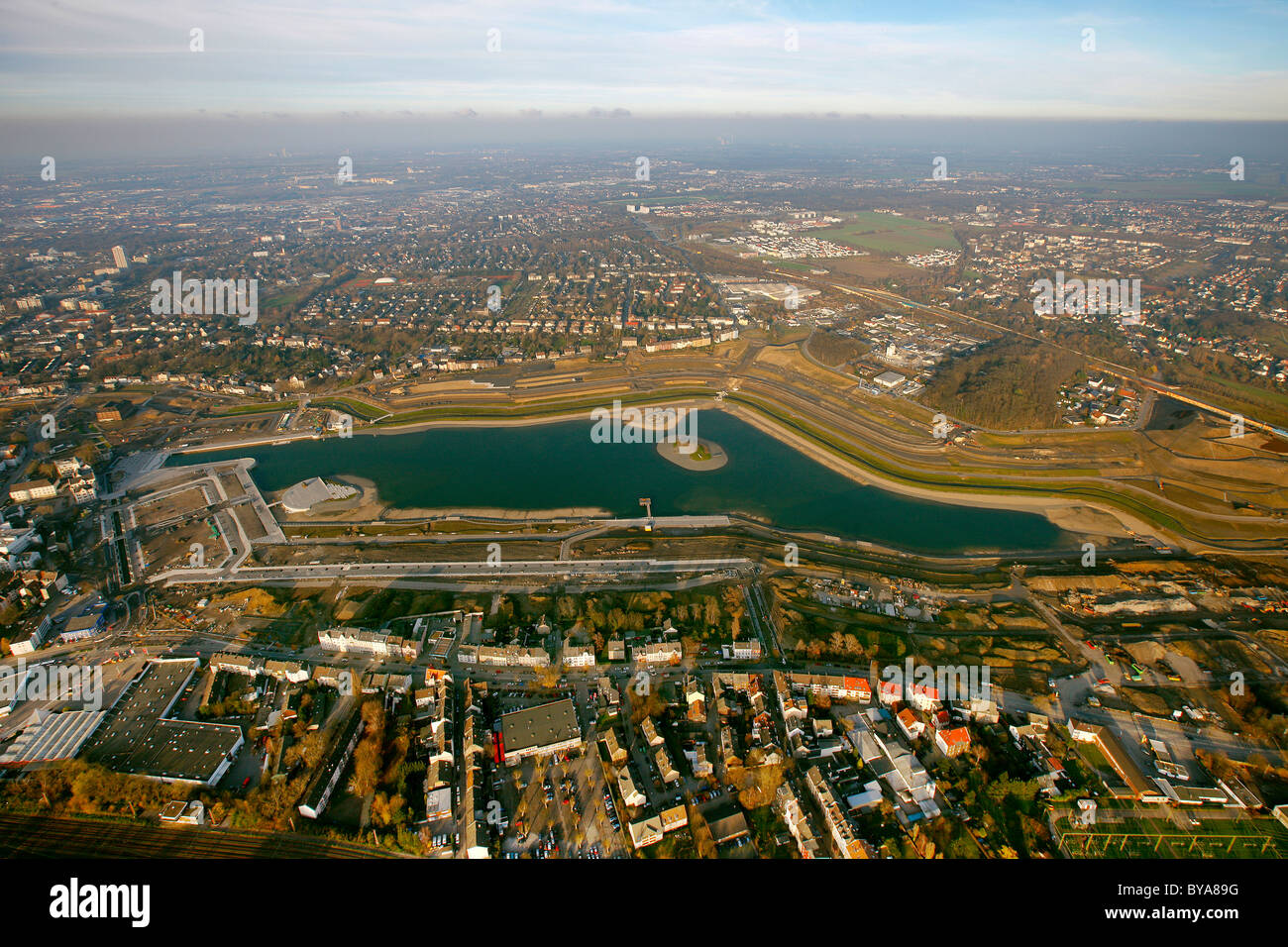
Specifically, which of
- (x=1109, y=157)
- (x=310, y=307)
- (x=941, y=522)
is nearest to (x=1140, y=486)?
(x=941, y=522)

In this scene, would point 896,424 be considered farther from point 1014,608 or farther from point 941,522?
point 1014,608

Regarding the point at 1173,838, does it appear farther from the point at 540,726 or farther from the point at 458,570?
the point at 458,570

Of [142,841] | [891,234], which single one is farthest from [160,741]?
[891,234]

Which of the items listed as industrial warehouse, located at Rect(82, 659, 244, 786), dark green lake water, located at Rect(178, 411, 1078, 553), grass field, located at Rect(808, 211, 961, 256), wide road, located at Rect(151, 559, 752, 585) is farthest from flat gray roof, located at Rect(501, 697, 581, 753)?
grass field, located at Rect(808, 211, 961, 256)

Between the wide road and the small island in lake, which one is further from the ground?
the small island in lake

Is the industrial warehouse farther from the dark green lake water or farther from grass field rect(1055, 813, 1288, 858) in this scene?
grass field rect(1055, 813, 1288, 858)
